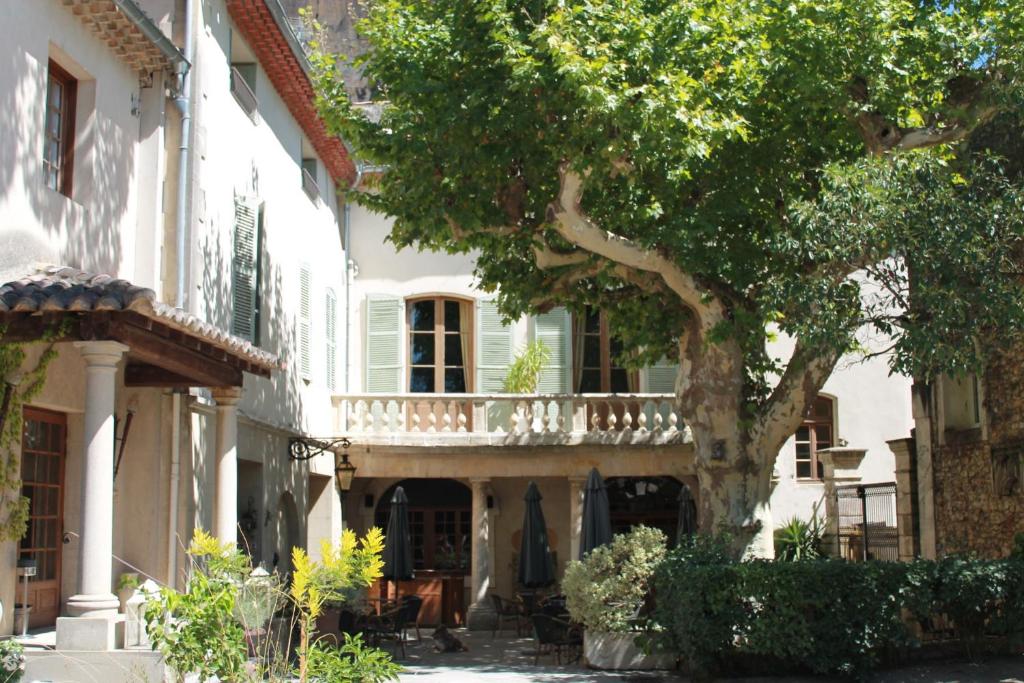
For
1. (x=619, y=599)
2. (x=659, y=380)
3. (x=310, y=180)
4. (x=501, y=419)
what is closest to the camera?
(x=619, y=599)

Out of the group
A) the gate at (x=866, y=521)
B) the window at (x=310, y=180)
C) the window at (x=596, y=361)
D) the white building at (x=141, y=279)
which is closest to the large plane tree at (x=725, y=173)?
the white building at (x=141, y=279)

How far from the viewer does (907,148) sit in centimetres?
1370

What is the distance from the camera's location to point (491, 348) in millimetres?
22672

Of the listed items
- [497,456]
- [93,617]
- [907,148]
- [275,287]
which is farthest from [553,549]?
[93,617]

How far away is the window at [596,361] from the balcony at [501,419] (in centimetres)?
121

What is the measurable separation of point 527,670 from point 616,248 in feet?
17.3

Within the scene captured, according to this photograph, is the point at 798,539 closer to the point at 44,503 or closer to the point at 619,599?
the point at 619,599

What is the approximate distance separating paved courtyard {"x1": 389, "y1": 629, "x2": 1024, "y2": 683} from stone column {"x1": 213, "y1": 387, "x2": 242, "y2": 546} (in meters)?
2.55

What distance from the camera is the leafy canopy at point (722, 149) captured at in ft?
38.4

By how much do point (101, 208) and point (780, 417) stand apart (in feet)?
25.4

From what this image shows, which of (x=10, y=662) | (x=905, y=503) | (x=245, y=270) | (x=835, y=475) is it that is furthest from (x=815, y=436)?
(x=10, y=662)

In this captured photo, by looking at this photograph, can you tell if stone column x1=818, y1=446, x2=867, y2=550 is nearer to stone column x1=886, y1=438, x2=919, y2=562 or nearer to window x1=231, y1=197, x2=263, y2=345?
stone column x1=886, y1=438, x2=919, y2=562

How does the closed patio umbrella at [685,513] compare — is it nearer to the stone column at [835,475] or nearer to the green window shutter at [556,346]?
the stone column at [835,475]

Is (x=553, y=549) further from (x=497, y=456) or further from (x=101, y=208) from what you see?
(x=101, y=208)
